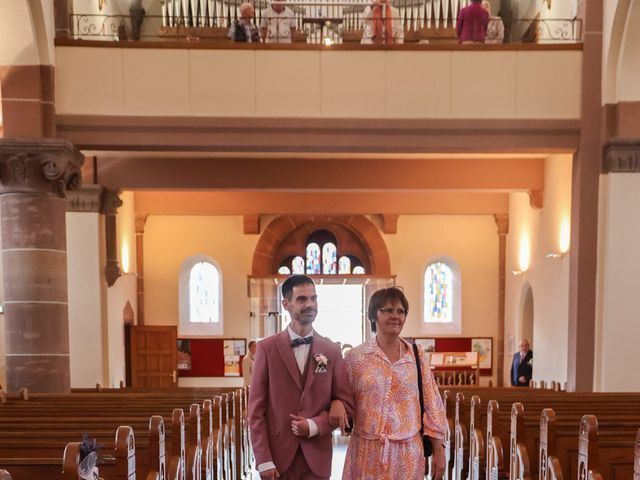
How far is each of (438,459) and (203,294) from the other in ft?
40.6

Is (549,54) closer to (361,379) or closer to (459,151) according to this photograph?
(459,151)

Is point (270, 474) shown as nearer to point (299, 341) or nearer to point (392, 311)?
point (299, 341)

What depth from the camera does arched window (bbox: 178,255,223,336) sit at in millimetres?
15016

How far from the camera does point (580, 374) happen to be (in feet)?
27.3

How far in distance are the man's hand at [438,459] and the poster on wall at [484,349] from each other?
12.0m

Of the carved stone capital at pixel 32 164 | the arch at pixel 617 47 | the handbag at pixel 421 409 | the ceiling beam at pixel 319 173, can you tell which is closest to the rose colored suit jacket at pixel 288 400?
the handbag at pixel 421 409

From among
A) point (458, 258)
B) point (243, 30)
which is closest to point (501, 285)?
point (458, 258)

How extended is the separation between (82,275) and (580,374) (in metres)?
→ 7.72

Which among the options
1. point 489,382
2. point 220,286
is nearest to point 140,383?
point 220,286

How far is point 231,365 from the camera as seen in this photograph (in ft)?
49.0

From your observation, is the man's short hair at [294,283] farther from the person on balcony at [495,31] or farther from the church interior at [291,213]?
the person on balcony at [495,31]

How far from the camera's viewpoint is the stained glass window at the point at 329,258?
1554 cm

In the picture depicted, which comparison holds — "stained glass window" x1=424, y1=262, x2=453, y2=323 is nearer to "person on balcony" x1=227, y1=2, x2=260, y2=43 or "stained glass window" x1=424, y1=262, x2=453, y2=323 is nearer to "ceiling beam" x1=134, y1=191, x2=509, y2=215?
"ceiling beam" x1=134, y1=191, x2=509, y2=215

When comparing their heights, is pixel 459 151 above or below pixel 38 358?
above
